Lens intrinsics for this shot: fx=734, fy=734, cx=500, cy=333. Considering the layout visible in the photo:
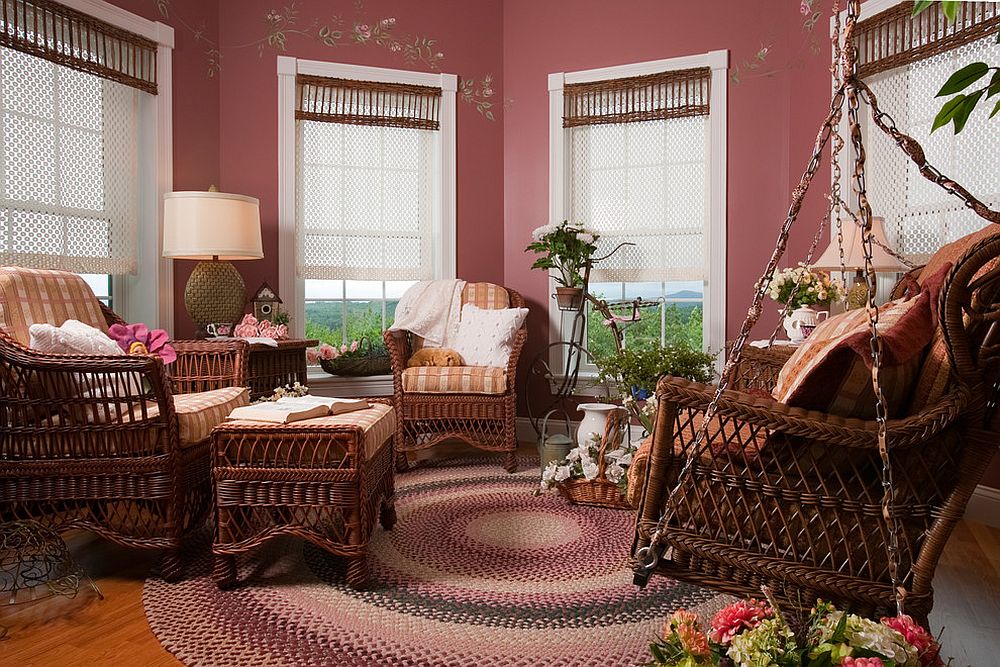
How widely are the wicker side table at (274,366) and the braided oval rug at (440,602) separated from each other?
1.14 m

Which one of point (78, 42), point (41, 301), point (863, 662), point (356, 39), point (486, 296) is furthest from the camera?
point (356, 39)

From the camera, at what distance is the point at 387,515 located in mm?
2824

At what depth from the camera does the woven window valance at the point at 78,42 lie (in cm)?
320

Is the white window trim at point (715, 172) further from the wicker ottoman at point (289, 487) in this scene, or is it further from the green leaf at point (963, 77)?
the green leaf at point (963, 77)

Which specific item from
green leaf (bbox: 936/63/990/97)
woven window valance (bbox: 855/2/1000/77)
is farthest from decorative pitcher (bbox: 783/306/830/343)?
green leaf (bbox: 936/63/990/97)

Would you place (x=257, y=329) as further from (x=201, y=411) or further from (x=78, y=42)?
(x=78, y=42)

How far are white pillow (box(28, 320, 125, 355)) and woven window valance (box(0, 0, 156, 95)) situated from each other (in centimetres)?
157

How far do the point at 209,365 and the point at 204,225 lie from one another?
737 mm

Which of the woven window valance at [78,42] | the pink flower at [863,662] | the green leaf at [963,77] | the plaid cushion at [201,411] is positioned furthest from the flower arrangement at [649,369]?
the woven window valance at [78,42]

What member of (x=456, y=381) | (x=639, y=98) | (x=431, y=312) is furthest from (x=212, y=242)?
(x=639, y=98)

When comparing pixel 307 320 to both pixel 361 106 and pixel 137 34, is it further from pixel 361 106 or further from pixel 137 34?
pixel 137 34

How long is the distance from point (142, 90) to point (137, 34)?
273 millimetres

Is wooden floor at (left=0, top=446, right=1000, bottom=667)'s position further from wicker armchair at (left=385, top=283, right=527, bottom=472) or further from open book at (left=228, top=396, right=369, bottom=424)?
wicker armchair at (left=385, top=283, right=527, bottom=472)

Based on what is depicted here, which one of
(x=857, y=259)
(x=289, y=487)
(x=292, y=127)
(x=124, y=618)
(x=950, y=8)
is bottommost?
(x=124, y=618)
